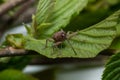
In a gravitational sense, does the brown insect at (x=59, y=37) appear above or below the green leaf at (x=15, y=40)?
below

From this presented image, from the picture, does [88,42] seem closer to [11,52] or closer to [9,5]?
[11,52]

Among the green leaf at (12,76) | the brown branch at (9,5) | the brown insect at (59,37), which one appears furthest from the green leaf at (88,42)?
→ the brown branch at (9,5)

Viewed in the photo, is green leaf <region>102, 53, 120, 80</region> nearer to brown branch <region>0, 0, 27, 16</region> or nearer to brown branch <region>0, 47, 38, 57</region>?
brown branch <region>0, 47, 38, 57</region>

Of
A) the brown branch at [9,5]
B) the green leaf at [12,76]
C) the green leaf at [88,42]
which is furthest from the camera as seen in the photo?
the brown branch at [9,5]

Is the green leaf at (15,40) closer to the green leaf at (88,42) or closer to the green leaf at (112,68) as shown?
the green leaf at (88,42)

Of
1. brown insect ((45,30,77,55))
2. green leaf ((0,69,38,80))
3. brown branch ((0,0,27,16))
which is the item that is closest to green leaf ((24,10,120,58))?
brown insect ((45,30,77,55))

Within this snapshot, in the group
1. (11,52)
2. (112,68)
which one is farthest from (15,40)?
(112,68)

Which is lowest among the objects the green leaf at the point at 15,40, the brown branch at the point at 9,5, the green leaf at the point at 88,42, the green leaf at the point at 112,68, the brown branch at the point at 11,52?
the green leaf at the point at 112,68

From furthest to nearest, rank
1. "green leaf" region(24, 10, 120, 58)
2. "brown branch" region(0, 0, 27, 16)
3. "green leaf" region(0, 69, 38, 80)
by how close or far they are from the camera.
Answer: "brown branch" region(0, 0, 27, 16)
"green leaf" region(0, 69, 38, 80)
"green leaf" region(24, 10, 120, 58)
